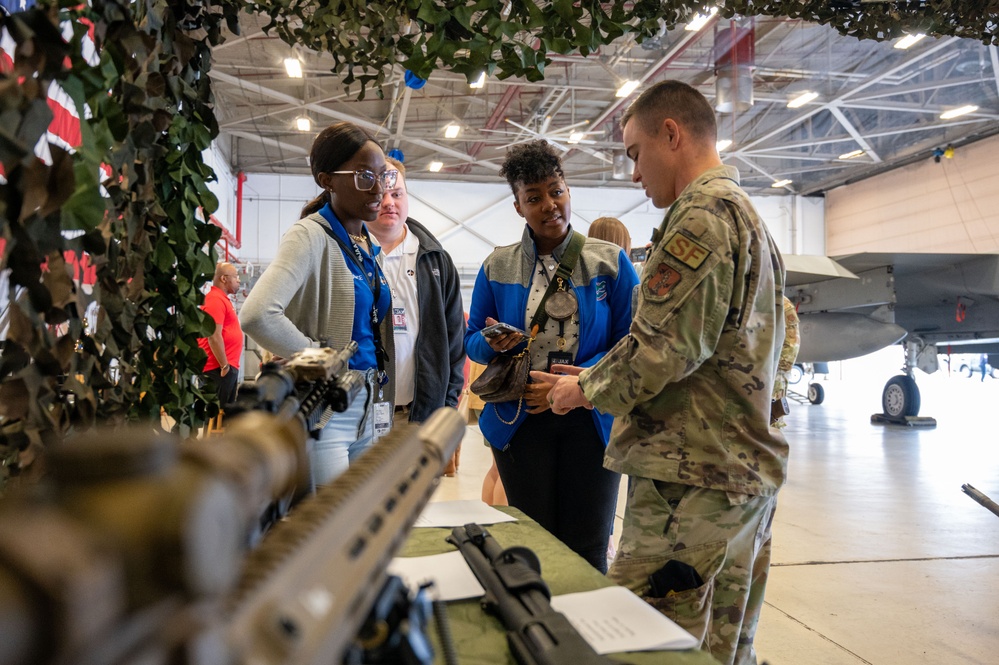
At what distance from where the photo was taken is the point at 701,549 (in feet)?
4.35

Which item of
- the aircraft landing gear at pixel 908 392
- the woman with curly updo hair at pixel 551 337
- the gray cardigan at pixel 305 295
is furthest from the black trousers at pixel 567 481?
the aircraft landing gear at pixel 908 392

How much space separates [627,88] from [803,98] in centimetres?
319

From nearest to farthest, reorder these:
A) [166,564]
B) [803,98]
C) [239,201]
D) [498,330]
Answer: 1. [166,564]
2. [498,330]
3. [803,98]
4. [239,201]

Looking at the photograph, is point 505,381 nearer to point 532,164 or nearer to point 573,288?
point 573,288

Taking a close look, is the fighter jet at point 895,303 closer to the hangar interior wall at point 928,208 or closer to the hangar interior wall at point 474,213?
the hangar interior wall at point 928,208

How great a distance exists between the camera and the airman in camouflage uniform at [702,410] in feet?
4.34

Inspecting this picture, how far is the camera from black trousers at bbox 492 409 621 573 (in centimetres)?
193

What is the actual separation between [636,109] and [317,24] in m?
0.77

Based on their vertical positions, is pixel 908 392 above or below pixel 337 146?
below

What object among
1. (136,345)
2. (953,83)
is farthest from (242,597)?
(953,83)

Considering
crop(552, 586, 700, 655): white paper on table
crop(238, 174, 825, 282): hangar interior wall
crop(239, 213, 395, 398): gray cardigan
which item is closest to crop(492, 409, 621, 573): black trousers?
crop(239, 213, 395, 398): gray cardigan

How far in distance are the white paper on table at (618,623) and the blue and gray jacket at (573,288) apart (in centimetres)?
100

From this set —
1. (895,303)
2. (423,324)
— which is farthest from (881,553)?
(895,303)

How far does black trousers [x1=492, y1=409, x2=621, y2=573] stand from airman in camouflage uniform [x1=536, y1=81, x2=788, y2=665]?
1.62 feet
